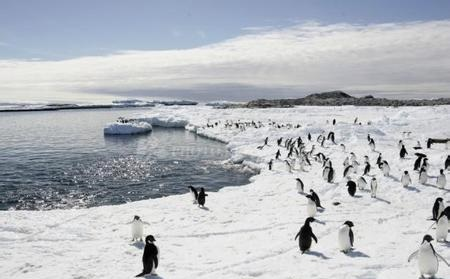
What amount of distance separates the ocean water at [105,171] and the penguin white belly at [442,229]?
1277 cm

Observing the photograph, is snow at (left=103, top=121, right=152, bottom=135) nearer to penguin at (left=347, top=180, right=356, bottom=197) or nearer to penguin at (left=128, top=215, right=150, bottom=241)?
penguin at (left=347, top=180, right=356, bottom=197)

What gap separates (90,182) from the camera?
78.1ft

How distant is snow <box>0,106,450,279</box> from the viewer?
9984 millimetres

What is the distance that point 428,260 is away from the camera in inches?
340

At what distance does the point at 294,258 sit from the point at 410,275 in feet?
8.52

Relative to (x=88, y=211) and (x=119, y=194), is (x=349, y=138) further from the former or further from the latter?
(x=88, y=211)

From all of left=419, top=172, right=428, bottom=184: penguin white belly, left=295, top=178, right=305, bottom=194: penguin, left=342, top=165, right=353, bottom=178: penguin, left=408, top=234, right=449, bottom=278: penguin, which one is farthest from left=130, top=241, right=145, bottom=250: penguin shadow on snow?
left=419, top=172, right=428, bottom=184: penguin white belly

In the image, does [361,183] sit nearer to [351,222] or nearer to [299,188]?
[299,188]

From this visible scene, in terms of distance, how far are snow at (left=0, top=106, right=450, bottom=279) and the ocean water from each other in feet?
Result: 11.3

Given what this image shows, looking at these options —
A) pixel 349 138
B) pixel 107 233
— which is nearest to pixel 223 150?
pixel 349 138

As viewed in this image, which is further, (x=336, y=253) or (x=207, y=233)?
(x=207, y=233)

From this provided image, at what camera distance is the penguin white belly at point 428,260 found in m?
8.62

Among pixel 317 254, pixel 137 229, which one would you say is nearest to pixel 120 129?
pixel 137 229

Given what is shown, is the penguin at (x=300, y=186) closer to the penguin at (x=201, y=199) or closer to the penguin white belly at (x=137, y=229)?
the penguin at (x=201, y=199)
